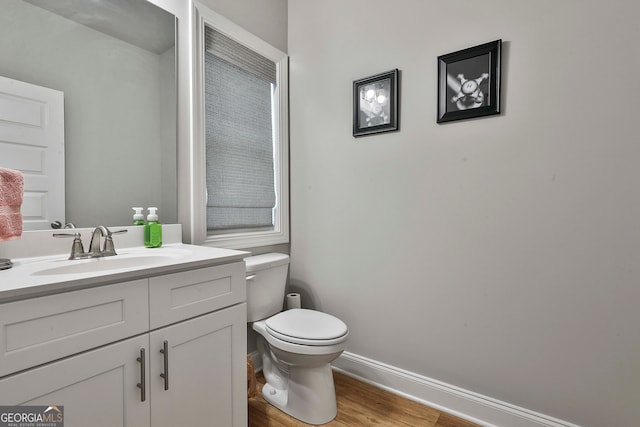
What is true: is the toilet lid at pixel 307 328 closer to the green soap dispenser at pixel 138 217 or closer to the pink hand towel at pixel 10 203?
the green soap dispenser at pixel 138 217

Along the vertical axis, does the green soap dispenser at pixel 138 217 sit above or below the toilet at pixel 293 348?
A: above

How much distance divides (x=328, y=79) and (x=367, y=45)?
31cm

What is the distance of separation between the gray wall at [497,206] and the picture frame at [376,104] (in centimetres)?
5

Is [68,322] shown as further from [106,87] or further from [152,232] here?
[106,87]

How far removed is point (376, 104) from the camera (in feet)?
5.73

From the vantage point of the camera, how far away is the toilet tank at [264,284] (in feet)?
5.51

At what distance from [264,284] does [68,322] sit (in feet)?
3.30

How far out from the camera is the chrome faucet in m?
1.17

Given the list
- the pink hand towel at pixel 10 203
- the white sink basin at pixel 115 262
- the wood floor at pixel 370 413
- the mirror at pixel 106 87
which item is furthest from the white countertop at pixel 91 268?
the wood floor at pixel 370 413

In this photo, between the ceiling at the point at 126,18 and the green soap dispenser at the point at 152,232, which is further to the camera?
the green soap dispenser at the point at 152,232

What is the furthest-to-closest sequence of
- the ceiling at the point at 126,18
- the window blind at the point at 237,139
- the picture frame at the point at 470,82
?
the window blind at the point at 237,139, the picture frame at the point at 470,82, the ceiling at the point at 126,18

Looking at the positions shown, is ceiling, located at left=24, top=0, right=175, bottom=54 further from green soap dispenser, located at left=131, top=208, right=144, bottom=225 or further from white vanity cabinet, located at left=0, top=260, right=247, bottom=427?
white vanity cabinet, located at left=0, top=260, right=247, bottom=427

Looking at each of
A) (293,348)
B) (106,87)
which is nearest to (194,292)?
(293,348)

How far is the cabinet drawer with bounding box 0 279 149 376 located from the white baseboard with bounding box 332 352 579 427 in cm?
133
